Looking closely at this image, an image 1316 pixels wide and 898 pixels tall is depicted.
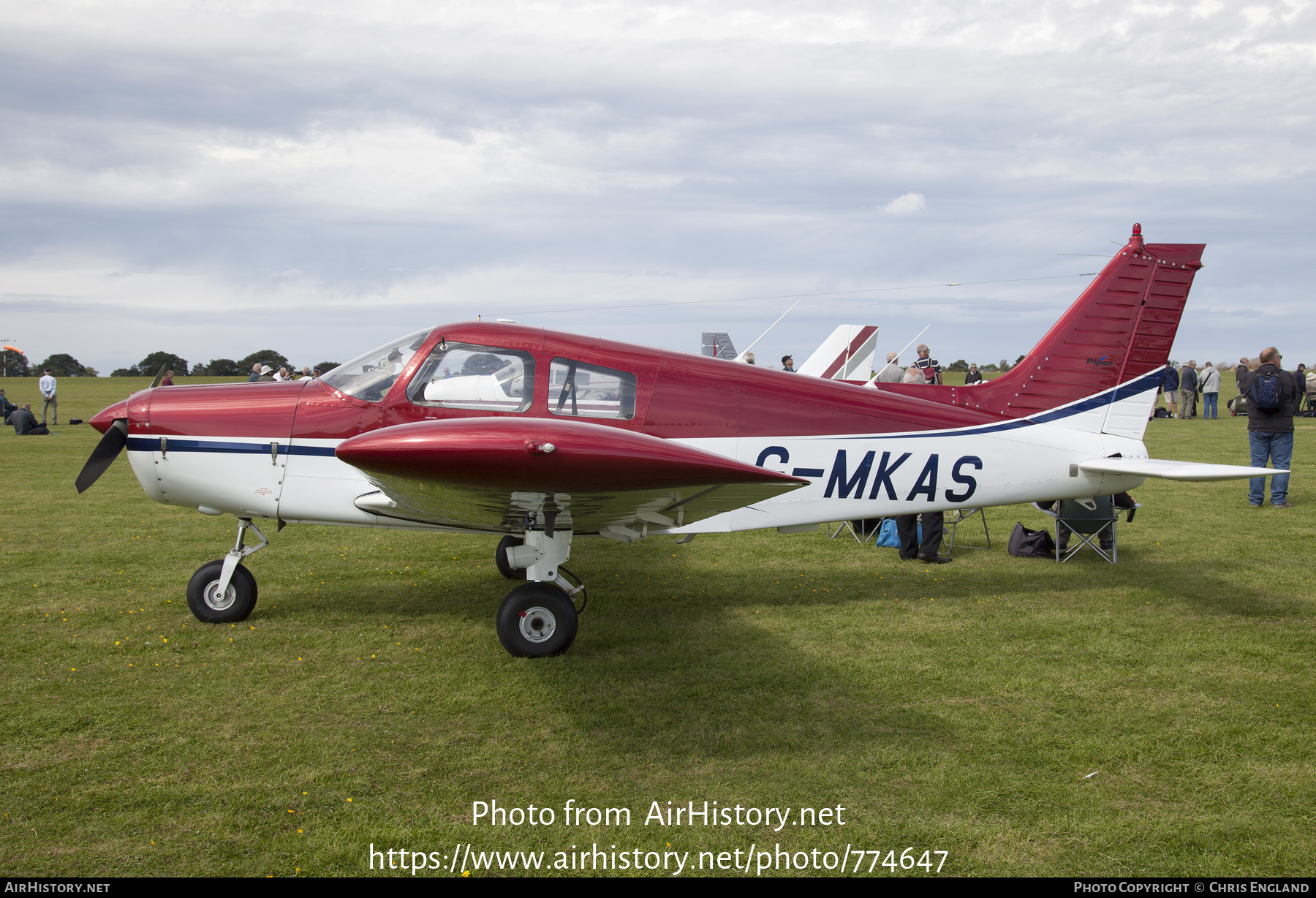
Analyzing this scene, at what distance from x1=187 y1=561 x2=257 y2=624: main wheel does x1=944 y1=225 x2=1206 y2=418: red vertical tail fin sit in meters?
5.72

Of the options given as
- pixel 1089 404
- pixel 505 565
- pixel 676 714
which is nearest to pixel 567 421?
pixel 676 714

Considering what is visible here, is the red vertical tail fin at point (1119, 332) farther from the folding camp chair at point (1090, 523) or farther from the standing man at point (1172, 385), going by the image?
the standing man at point (1172, 385)

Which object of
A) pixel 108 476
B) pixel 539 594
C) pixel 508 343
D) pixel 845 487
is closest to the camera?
pixel 539 594

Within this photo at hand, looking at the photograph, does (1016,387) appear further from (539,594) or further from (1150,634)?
(539,594)

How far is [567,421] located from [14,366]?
84.3 metres

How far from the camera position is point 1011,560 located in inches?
310

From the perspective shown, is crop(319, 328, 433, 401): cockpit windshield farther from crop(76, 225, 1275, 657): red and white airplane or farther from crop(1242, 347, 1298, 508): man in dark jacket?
crop(1242, 347, 1298, 508): man in dark jacket

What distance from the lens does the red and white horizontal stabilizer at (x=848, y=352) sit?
66.6ft

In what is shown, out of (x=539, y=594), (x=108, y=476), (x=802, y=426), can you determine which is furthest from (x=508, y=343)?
→ (x=108, y=476)

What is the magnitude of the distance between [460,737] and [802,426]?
10.2 ft

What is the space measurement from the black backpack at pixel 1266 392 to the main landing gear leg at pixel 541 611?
9.67 metres

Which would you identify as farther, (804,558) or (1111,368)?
(804,558)

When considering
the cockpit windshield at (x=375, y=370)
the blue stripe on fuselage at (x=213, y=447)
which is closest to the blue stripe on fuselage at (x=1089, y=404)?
the cockpit windshield at (x=375, y=370)

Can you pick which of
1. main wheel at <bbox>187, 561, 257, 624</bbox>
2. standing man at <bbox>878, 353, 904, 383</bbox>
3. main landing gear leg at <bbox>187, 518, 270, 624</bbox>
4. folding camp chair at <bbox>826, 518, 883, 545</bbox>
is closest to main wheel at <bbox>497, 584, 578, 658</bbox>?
main landing gear leg at <bbox>187, 518, 270, 624</bbox>
